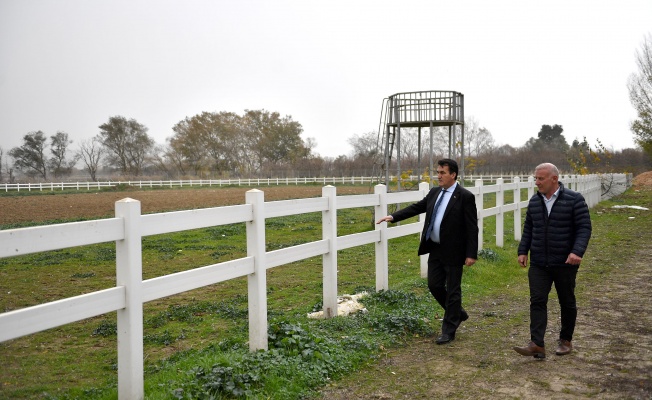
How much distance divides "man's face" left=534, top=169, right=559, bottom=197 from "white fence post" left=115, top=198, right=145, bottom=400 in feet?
11.9

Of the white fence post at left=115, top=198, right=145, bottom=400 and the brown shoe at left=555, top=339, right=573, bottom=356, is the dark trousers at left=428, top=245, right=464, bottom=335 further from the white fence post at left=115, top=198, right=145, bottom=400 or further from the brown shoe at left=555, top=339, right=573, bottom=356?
the white fence post at left=115, top=198, right=145, bottom=400

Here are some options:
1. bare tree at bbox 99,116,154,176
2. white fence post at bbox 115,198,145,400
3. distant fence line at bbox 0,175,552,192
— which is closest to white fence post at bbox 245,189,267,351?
white fence post at bbox 115,198,145,400

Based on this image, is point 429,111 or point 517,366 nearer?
point 517,366

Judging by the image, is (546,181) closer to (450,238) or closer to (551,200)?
(551,200)

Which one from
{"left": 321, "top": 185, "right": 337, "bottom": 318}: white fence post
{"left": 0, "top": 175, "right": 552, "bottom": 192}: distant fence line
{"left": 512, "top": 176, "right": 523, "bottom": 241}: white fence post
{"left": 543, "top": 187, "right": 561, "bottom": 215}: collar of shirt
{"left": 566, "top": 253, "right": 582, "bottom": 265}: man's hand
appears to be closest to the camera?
{"left": 566, "top": 253, "right": 582, "bottom": 265}: man's hand

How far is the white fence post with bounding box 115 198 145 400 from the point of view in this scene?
3.97 meters

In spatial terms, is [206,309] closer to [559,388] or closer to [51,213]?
[559,388]

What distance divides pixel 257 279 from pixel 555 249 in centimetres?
275

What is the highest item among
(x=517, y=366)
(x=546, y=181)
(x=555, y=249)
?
(x=546, y=181)

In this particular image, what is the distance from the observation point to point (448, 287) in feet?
20.4

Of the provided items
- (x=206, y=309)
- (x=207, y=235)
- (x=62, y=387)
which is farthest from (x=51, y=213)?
(x=62, y=387)

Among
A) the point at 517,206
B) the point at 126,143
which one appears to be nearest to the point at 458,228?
the point at 517,206

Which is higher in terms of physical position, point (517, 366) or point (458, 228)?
point (458, 228)

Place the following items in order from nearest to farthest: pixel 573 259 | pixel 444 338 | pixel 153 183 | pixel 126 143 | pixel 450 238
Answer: pixel 573 259, pixel 444 338, pixel 450 238, pixel 153 183, pixel 126 143
